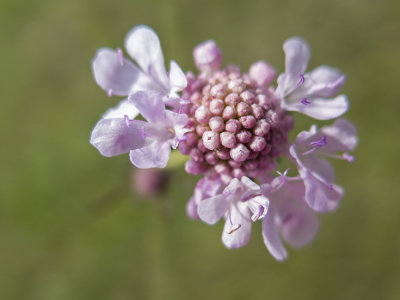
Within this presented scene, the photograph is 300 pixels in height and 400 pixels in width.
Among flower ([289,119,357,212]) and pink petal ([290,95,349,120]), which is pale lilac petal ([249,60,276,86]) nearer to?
pink petal ([290,95,349,120])

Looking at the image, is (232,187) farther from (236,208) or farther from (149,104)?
(149,104)

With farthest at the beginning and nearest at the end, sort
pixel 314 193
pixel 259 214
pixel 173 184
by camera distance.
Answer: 1. pixel 173 184
2. pixel 314 193
3. pixel 259 214

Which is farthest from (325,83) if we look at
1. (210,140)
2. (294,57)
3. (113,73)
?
(113,73)

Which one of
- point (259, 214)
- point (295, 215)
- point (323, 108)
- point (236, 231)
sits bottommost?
point (295, 215)

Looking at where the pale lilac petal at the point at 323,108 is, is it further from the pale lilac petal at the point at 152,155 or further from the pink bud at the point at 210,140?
the pale lilac petal at the point at 152,155

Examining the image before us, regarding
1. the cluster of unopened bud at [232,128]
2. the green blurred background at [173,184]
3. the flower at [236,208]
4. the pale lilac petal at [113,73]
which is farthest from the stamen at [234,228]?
the green blurred background at [173,184]

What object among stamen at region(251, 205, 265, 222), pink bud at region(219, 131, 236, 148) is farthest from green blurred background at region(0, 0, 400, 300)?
stamen at region(251, 205, 265, 222)
